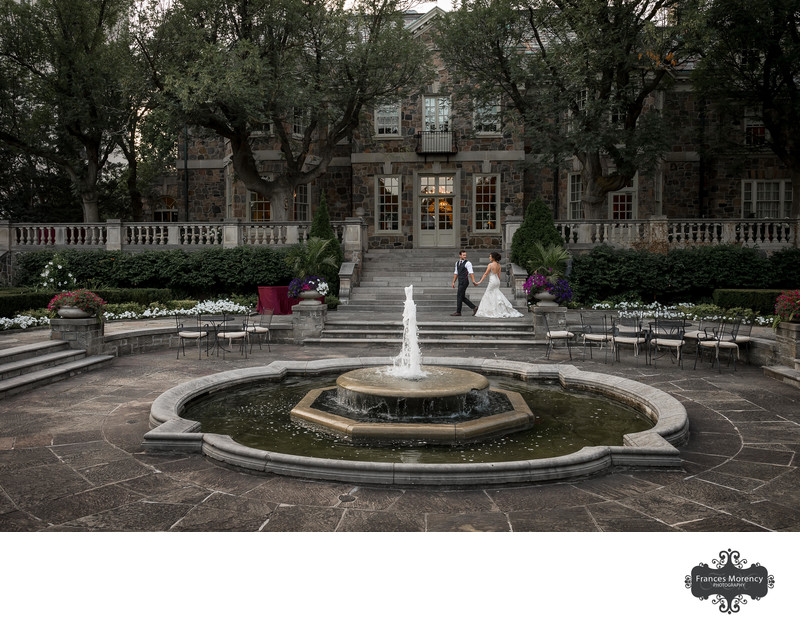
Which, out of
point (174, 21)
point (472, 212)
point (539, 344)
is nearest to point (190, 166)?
point (174, 21)

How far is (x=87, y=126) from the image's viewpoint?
25.0 meters

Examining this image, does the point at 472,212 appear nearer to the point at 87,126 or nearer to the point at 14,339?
the point at 87,126

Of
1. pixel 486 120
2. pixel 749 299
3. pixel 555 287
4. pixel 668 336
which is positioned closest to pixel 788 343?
pixel 668 336

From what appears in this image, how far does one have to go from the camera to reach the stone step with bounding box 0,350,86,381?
31.1ft

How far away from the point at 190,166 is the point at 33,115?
20.9 feet

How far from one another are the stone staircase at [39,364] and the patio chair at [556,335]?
8.59 metres

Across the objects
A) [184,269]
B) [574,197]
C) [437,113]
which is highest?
[437,113]

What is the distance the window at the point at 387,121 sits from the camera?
27.9 metres

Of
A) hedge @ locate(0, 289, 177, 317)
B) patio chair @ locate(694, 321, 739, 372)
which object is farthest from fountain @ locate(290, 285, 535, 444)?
hedge @ locate(0, 289, 177, 317)

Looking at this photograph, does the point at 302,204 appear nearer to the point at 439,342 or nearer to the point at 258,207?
the point at 258,207

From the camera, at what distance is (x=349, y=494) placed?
5.23m

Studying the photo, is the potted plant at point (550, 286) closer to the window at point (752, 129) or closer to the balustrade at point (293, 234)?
the balustrade at point (293, 234)

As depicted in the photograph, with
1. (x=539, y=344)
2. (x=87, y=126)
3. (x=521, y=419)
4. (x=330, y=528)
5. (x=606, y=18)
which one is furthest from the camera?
(x=87, y=126)

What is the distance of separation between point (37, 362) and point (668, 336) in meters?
11.0
